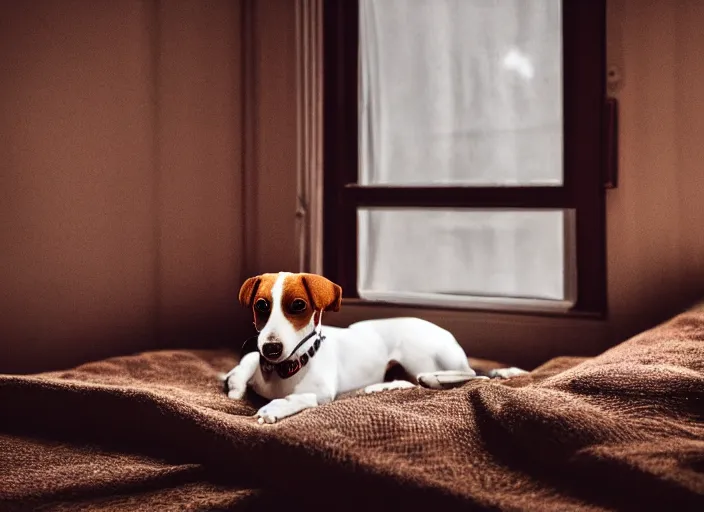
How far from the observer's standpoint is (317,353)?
1481 millimetres

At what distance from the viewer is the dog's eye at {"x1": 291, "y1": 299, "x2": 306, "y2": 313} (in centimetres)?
137

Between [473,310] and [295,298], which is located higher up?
[295,298]

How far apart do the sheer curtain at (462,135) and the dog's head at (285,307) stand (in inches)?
40.4

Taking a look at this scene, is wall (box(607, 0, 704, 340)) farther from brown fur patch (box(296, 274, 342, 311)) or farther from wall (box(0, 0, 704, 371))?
brown fur patch (box(296, 274, 342, 311))

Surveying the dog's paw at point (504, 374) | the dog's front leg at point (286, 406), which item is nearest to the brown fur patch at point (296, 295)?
the dog's front leg at point (286, 406)

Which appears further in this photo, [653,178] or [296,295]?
[653,178]

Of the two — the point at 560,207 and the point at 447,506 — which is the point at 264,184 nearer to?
the point at 560,207

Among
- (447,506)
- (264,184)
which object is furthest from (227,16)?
(447,506)

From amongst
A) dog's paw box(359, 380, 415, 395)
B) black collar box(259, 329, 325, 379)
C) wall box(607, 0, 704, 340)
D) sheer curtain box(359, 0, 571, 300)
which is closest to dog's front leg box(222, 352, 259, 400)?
black collar box(259, 329, 325, 379)

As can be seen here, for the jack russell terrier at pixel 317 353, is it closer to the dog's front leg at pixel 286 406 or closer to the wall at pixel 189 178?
the dog's front leg at pixel 286 406

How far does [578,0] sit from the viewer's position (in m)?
2.17

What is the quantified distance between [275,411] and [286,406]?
1.4 inches

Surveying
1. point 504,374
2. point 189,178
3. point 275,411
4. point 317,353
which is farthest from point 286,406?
point 189,178

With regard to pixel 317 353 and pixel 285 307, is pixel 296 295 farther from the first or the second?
pixel 317 353
